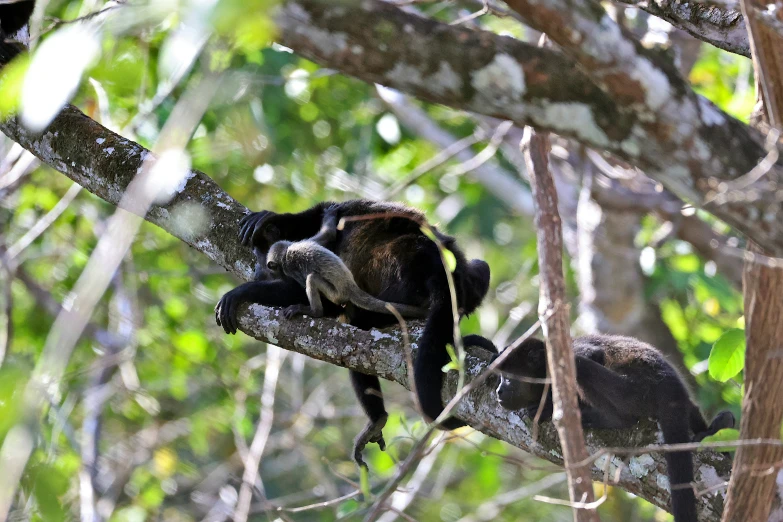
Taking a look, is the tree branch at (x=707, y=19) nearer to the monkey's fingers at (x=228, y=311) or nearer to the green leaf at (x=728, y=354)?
the green leaf at (x=728, y=354)

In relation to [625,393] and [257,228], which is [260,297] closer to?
[257,228]

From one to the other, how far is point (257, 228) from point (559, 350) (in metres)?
1.93

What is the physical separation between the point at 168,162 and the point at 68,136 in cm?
251

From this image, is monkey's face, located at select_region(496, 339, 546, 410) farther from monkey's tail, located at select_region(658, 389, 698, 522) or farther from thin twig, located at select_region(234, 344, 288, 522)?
thin twig, located at select_region(234, 344, 288, 522)

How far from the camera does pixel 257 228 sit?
4012mm

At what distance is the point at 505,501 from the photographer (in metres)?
6.38

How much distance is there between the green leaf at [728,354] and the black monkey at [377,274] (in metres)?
1.02

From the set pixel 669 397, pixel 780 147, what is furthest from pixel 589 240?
pixel 780 147

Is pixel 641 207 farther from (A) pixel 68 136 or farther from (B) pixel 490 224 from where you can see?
(A) pixel 68 136

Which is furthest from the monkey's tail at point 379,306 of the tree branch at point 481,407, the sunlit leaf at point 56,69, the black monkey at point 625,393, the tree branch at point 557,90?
the sunlit leaf at point 56,69

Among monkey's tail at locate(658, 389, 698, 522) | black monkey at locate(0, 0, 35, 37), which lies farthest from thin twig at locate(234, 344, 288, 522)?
black monkey at locate(0, 0, 35, 37)

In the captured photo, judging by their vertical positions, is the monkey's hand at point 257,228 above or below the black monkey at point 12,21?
below

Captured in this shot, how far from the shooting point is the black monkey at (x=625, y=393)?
9.66ft

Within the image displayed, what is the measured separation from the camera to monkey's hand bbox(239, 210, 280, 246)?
402 cm
